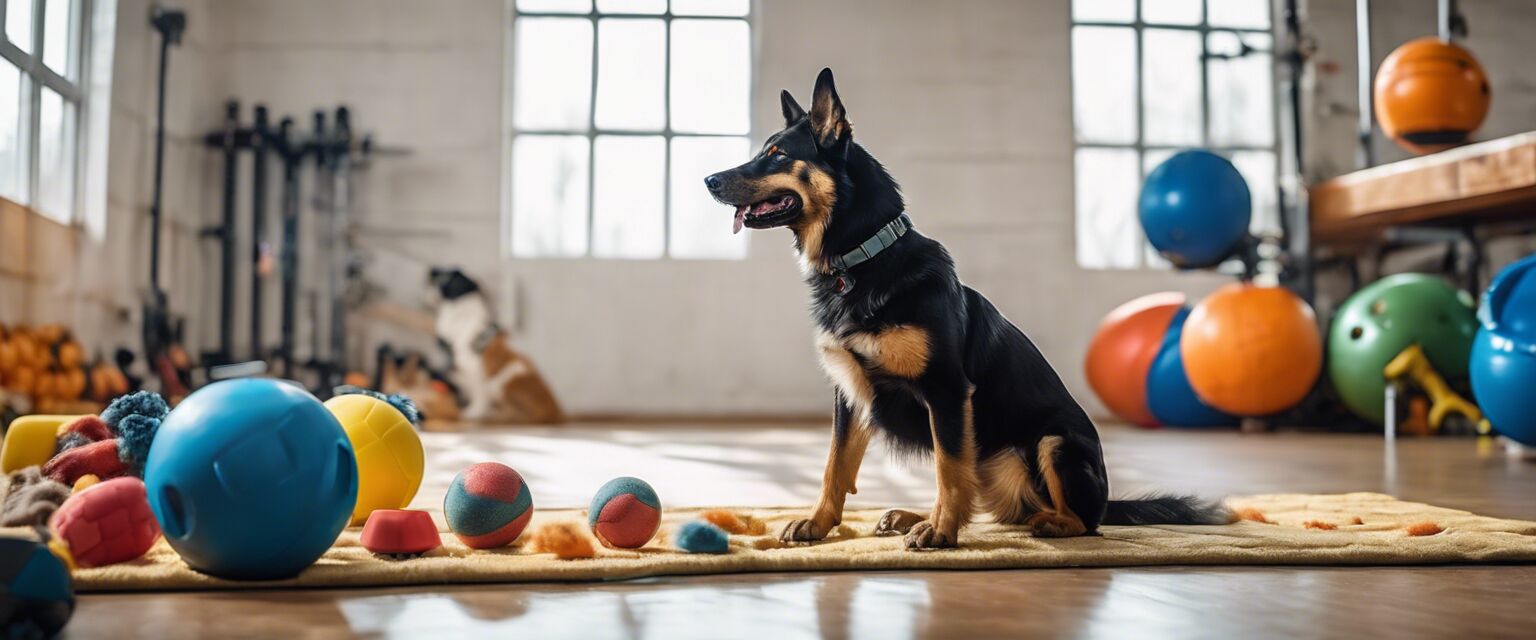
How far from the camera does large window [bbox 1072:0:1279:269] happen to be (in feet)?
28.4

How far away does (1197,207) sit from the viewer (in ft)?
21.9

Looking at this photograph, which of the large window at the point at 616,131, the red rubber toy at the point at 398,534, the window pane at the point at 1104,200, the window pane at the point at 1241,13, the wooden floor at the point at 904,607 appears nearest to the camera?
the wooden floor at the point at 904,607

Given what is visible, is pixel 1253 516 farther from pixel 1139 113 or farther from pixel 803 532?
pixel 1139 113

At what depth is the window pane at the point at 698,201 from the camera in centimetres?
838

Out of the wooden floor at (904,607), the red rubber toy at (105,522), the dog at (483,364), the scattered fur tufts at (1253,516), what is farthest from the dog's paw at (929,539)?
the dog at (483,364)

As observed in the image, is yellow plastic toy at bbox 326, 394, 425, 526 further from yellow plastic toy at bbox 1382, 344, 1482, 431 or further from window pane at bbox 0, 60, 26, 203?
yellow plastic toy at bbox 1382, 344, 1482, 431

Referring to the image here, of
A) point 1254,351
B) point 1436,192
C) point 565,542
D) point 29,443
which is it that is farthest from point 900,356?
point 1436,192

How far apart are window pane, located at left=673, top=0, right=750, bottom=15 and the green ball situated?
185 inches

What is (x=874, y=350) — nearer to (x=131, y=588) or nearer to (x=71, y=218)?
(x=131, y=588)

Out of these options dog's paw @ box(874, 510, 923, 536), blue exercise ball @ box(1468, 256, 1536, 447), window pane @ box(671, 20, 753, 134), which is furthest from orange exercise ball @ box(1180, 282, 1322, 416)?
dog's paw @ box(874, 510, 923, 536)

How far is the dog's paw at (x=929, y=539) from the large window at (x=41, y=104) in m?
5.13

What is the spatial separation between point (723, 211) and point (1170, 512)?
637 centimetres

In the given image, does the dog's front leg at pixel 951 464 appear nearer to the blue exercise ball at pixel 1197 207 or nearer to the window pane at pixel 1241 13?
the blue exercise ball at pixel 1197 207

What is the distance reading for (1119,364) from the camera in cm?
714
